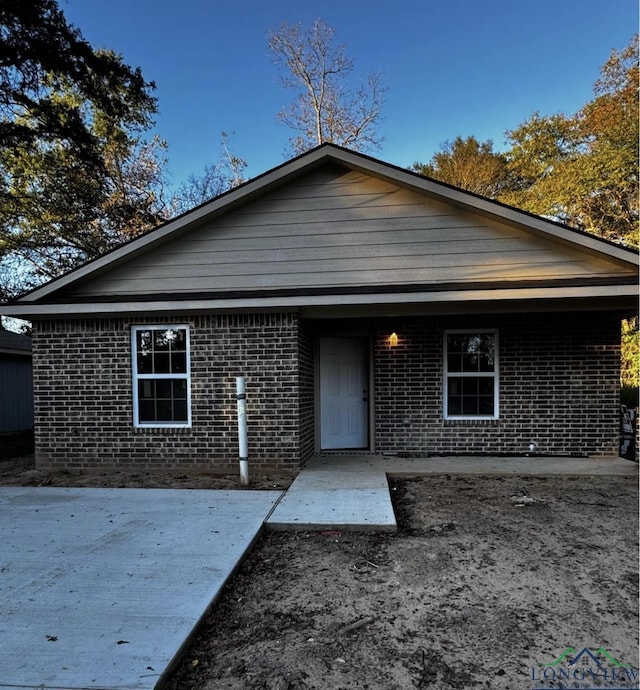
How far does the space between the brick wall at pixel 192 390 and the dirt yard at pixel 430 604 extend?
101 inches

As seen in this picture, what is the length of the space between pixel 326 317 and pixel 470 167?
19680 millimetres

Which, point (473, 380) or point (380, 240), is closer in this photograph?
point (380, 240)

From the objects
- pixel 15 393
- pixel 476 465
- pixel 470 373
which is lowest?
pixel 476 465

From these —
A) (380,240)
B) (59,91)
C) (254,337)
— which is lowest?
(254,337)

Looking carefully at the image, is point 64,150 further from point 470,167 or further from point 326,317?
point 470,167

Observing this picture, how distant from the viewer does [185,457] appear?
6926mm

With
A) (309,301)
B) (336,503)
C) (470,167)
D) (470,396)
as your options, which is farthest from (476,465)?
(470,167)

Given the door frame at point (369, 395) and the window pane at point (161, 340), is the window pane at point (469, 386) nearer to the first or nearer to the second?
the door frame at point (369, 395)

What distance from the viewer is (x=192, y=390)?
6.96 metres

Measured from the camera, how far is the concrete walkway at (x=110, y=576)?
2.36m

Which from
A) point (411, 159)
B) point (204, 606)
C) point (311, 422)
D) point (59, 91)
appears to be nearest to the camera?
point (204, 606)

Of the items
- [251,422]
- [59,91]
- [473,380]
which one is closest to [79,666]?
[251,422]

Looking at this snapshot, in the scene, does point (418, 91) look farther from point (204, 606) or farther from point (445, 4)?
point (204, 606)

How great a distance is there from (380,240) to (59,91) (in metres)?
13.4
